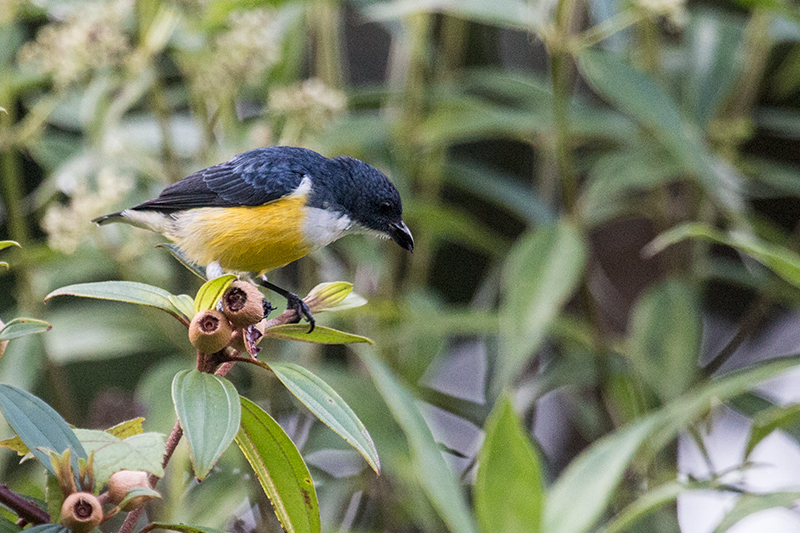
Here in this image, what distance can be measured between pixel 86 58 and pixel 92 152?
27cm

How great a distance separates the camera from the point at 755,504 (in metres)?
1.22

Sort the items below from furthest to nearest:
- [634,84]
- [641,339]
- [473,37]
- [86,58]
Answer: [473,37] → [641,339] → [634,84] → [86,58]

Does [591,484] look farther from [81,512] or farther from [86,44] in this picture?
[86,44]

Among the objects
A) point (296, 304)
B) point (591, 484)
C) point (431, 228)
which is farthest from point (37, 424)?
point (431, 228)

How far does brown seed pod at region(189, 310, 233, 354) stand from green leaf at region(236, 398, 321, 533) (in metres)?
0.06

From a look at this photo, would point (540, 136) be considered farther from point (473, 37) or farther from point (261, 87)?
point (473, 37)

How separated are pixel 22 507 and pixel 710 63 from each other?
172 centimetres

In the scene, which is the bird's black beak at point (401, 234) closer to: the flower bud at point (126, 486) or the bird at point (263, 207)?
the bird at point (263, 207)

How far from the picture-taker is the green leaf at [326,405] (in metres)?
0.63

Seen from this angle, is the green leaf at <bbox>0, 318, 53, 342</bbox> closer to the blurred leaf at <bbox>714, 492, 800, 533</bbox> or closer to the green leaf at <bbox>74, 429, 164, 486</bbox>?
the green leaf at <bbox>74, 429, 164, 486</bbox>

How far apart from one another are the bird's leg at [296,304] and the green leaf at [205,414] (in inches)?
4.2

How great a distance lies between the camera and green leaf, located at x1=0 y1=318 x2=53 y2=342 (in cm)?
60

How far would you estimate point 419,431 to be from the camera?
114 cm

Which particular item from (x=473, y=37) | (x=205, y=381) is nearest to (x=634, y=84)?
(x=205, y=381)
